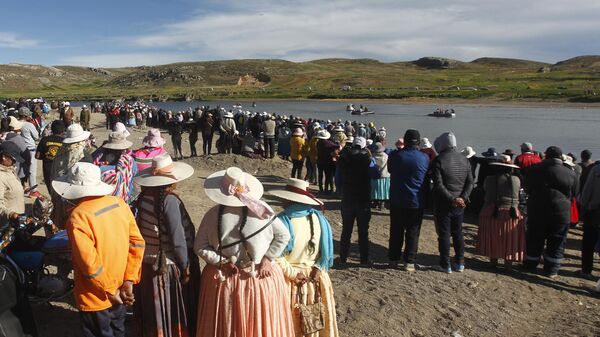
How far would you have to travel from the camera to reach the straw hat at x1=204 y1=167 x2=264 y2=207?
379 centimetres

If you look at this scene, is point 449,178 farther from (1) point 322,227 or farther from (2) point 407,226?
(1) point 322,227

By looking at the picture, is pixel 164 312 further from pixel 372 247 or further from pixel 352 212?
pixel 372 247

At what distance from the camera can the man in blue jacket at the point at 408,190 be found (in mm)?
6547

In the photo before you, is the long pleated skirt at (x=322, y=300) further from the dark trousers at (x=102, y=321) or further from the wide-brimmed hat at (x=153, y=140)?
the wide-brimmed hat at (x=153, y=140)

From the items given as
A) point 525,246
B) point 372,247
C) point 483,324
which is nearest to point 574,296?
point 525,246

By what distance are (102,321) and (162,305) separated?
489 millimetres

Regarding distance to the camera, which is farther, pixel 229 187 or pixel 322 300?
pixel 322 300

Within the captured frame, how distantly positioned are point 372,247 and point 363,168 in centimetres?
206

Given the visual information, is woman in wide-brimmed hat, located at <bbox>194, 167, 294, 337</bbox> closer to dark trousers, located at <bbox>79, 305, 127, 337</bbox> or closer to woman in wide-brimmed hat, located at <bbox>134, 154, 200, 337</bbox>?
woman in wide-brimmed hat, located at <bbox>134, 154, 200, 337</bbox>

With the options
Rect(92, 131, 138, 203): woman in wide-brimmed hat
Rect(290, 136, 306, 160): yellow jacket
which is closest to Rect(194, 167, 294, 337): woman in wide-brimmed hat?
Rect(92, 131, 138, 203): woman in wide-brimmed hat

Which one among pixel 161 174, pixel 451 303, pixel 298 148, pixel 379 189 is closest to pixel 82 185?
pixel 161 174

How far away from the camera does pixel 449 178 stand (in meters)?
6.51

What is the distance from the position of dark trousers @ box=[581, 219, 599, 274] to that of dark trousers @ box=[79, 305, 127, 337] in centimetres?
659

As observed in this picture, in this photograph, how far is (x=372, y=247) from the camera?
8320 mm
